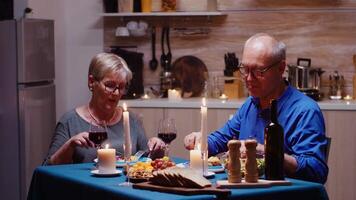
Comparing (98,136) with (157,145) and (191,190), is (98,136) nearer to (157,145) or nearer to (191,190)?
(157,145)

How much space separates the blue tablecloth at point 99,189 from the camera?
271 cm

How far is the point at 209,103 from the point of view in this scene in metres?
5.61

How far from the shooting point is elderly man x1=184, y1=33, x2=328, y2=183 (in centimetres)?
317

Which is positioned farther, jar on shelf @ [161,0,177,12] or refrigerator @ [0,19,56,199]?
jar on shelf @ [161,0,177,12]

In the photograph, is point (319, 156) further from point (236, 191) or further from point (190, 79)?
point (190, 79)

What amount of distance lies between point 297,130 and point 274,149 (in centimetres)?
47

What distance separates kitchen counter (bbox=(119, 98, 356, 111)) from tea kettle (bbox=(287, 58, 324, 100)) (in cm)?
12

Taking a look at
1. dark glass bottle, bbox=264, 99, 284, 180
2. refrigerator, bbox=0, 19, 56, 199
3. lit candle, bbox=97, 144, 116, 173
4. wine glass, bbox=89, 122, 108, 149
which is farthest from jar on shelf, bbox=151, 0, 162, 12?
dark glass bottle, bbox=264, 99, 284, 180

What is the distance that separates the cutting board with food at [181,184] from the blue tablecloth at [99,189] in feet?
0.08

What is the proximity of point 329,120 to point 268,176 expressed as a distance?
2603mm

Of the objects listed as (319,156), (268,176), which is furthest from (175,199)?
(319,156)

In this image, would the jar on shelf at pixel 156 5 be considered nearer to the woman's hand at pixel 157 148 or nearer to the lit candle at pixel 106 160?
the woman's hand at pixel 157 148

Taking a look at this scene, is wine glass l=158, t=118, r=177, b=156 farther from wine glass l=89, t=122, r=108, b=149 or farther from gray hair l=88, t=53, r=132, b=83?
gray hair l=88, t=53, r=132, b=83

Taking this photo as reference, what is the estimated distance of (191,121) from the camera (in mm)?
5676
